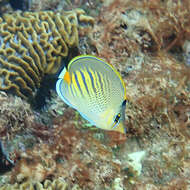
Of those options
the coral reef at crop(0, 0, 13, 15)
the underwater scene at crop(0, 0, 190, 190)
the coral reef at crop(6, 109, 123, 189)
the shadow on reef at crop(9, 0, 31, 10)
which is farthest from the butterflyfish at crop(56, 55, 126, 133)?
the coral reef at crop(0, 0, 13, 15)

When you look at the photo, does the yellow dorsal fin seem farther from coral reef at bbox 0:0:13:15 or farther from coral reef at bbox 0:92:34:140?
coral reef at bbox 0:0:13:15

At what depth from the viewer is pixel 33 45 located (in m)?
3.66

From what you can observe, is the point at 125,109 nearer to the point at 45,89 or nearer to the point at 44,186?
the point at 44,186

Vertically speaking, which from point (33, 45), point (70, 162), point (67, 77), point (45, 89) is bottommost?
point (70, 162)

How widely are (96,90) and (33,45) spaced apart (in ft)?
8.01

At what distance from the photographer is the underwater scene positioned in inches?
106

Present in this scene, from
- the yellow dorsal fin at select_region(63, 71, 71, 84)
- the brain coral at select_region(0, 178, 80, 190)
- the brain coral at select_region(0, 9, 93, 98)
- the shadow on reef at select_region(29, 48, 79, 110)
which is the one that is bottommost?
the brain coral at select_region(0, 178, 80, 190)

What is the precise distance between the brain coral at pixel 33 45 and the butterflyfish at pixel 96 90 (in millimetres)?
2056

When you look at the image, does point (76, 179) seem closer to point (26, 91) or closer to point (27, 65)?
point (26, 91)

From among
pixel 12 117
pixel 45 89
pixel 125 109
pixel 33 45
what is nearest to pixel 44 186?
pixel 12 117

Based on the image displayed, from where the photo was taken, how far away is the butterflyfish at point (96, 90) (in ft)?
5.48

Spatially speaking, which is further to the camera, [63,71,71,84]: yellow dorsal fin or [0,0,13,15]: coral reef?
[0,0,13,15]: coral reef

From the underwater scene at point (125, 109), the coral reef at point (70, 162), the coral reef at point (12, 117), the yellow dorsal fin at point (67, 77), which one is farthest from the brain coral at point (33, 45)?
the yellow dorsal fin at point (67, 77)

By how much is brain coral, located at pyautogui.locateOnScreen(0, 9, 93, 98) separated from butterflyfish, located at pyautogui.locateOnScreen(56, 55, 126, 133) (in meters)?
2.06
